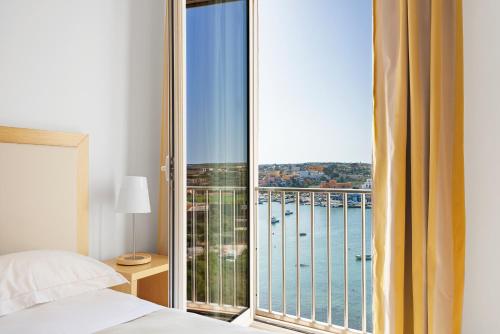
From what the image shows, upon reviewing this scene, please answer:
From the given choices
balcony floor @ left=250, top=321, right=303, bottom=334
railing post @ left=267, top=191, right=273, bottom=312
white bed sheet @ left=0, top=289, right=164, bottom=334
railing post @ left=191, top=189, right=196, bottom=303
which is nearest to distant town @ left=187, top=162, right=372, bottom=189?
railing post @ left=191, top=189, right=196, bottom=303

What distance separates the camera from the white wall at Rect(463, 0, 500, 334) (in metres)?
1.91

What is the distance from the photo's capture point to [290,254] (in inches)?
107

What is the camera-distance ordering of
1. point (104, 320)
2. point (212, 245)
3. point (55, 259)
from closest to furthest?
point (104, 320) < point (55, 259) < point (212, 245)

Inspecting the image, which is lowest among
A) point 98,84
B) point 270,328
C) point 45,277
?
point 270,328

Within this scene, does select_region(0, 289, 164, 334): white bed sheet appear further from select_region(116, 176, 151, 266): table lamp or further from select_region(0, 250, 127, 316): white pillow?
select_region(116, 176, 151, 266): table lamp

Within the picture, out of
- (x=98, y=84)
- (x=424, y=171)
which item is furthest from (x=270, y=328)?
(x=98, y=84)

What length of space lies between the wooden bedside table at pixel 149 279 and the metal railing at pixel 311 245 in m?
0.78

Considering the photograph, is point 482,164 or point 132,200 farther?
point 132,200

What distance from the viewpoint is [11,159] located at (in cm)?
172

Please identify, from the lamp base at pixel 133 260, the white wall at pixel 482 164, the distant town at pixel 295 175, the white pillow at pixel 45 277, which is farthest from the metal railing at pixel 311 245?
the white pillow at pixel 45 277

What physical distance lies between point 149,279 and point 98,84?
4.04ft

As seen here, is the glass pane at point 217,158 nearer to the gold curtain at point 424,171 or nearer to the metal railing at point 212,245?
the metal railing at point 212,245

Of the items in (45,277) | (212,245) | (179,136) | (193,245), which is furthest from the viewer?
(212,245)

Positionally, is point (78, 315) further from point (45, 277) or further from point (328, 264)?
point (328, 264)
